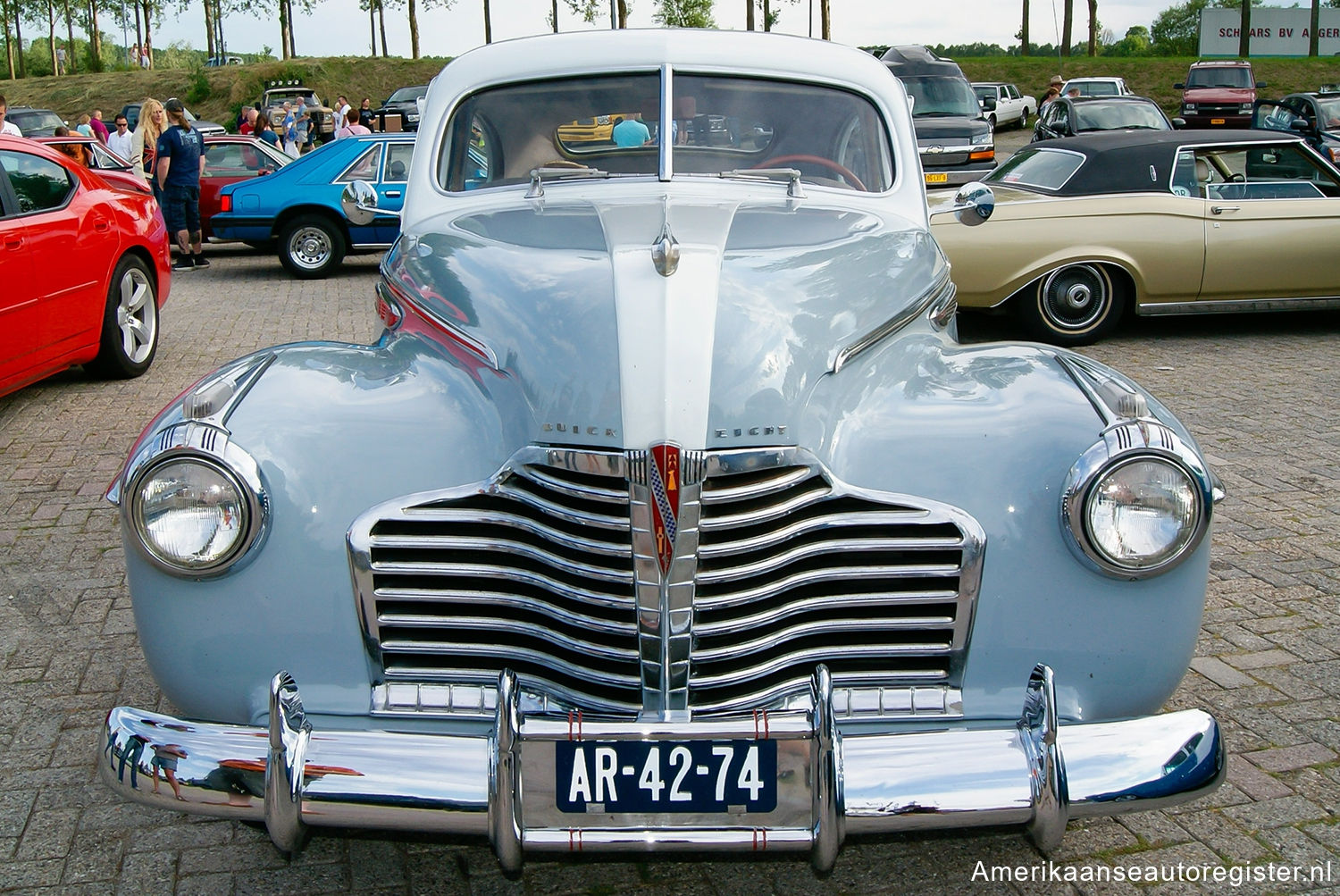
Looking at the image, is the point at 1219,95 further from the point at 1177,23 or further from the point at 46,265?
the point at 1177,23

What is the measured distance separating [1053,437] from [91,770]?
8.44 ft

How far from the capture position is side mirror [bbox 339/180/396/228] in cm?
464

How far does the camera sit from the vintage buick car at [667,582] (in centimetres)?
208

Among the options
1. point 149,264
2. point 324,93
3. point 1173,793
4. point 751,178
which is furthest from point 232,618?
point 324,93

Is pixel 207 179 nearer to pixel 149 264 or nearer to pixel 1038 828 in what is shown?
pixel 149 264

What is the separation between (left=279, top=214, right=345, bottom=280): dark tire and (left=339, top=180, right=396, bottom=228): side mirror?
314 inches

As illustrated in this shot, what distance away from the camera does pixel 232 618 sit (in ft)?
7.95

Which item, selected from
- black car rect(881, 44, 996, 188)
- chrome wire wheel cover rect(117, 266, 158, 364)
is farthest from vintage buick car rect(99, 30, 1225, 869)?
black car rect(881, 44, 996, 188)

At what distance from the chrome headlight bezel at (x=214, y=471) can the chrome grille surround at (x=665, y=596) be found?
0.21m

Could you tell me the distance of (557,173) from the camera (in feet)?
12.4

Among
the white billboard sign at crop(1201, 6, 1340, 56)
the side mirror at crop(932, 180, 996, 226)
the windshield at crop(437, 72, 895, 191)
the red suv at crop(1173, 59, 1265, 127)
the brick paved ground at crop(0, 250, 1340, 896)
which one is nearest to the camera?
the brick paved ground at crop(0, 250, 1340, 896)

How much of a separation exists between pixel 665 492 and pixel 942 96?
61.3ft

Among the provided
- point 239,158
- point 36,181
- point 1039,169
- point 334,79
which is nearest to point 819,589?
point 36,181

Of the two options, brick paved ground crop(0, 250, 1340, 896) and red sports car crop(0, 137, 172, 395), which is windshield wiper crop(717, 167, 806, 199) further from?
red sports car crop(0, 137, 172, 395)
